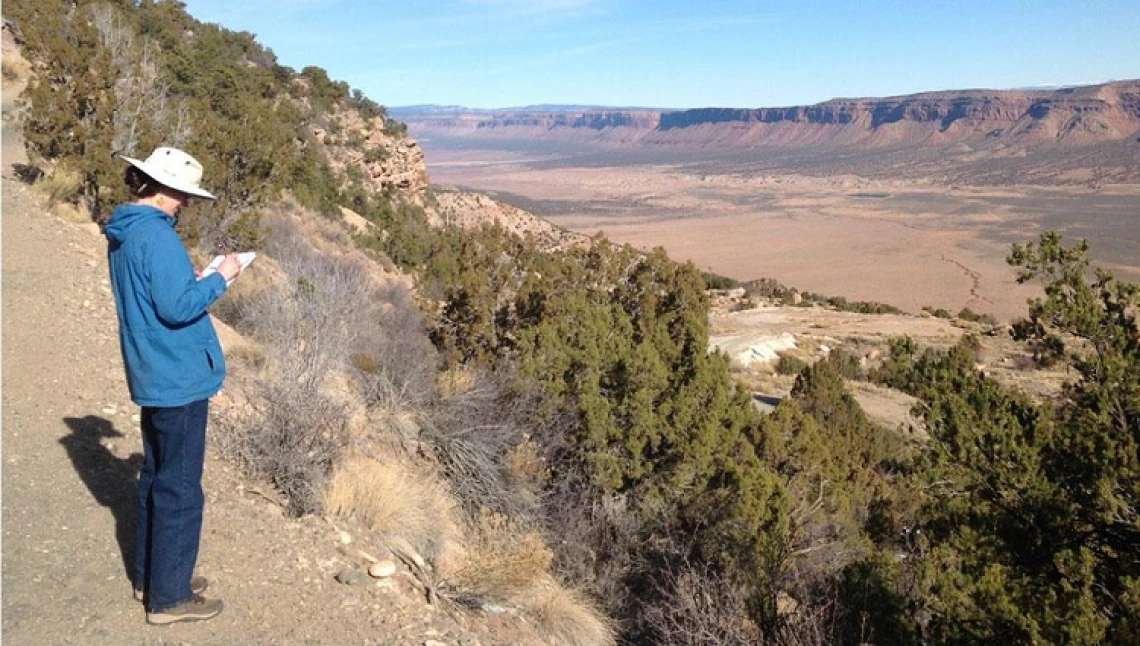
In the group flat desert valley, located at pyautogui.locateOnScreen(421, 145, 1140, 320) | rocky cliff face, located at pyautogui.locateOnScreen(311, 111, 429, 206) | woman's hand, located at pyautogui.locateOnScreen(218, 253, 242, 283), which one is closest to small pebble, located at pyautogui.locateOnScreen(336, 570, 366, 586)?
woman's hand, located at pyautogui.locateOnScreen(218, 253, 242, 283)

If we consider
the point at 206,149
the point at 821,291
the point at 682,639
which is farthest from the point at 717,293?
the point at 682,639

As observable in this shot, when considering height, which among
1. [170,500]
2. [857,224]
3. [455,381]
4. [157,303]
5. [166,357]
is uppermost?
[157,303]

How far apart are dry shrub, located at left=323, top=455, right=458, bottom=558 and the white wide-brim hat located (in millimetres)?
2494

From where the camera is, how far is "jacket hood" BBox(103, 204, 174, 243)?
3.28m

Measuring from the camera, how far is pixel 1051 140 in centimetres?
15562

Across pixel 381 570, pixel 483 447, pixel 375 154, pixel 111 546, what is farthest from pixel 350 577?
pixel 375 154

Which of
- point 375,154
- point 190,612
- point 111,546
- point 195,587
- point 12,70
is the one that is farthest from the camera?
point 375,154

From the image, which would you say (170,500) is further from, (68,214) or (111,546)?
(68,214)

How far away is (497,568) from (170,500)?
218 centimetres

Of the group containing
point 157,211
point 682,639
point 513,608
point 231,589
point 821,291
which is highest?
point 157,211

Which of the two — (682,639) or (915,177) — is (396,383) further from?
(915,177)

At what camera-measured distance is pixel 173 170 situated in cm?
331

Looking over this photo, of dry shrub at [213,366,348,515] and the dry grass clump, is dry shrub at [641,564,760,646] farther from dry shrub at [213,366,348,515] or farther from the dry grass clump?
the dry grass clump

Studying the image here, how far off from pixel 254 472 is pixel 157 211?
2.44 m
